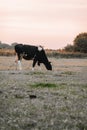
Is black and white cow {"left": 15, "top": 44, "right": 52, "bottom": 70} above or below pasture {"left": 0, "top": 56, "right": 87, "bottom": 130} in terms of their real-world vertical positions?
above

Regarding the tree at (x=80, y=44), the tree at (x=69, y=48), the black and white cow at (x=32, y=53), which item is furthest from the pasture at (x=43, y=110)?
the tree at (x=69, y=48)

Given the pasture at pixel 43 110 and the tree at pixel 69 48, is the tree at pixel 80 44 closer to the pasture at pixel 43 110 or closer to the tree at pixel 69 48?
the tree at pixel 69 48

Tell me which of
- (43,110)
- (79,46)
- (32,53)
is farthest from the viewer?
(79,46)

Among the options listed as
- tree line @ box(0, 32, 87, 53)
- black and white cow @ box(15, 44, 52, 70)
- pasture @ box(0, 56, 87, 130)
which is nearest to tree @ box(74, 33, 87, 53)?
tree line @ box(0, 32, 87, 53)

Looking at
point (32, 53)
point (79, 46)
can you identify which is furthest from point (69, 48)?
point (32, 53)

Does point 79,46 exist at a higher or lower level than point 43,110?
higher

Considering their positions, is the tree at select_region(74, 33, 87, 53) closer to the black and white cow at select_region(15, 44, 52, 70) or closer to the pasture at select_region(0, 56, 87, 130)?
the black and white cow at select_region(15, 44, 52, 70)

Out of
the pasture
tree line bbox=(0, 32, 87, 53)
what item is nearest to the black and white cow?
the pasture

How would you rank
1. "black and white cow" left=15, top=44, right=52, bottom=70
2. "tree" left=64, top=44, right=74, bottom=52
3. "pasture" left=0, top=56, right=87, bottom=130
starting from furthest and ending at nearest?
1. "tree" left=64, top=44, right=74, bottom=52
2. "black and white cow" left=15, top=44, right=52, bottom=70
3. "pasture" left=0, top=56, right=87, bottom=130

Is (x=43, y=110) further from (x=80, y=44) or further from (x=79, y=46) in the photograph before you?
(x=80, y=44)

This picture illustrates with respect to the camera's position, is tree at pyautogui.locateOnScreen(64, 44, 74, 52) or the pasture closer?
the pasture

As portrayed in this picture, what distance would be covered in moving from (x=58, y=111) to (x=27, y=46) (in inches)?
1255

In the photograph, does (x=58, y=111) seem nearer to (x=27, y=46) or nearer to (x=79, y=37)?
(x=27, y=46)

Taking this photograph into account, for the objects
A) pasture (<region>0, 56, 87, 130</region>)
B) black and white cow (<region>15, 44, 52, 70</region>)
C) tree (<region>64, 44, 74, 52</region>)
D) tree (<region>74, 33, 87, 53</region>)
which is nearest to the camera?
pasture (<region>0, 56, 87, 130</region>)
